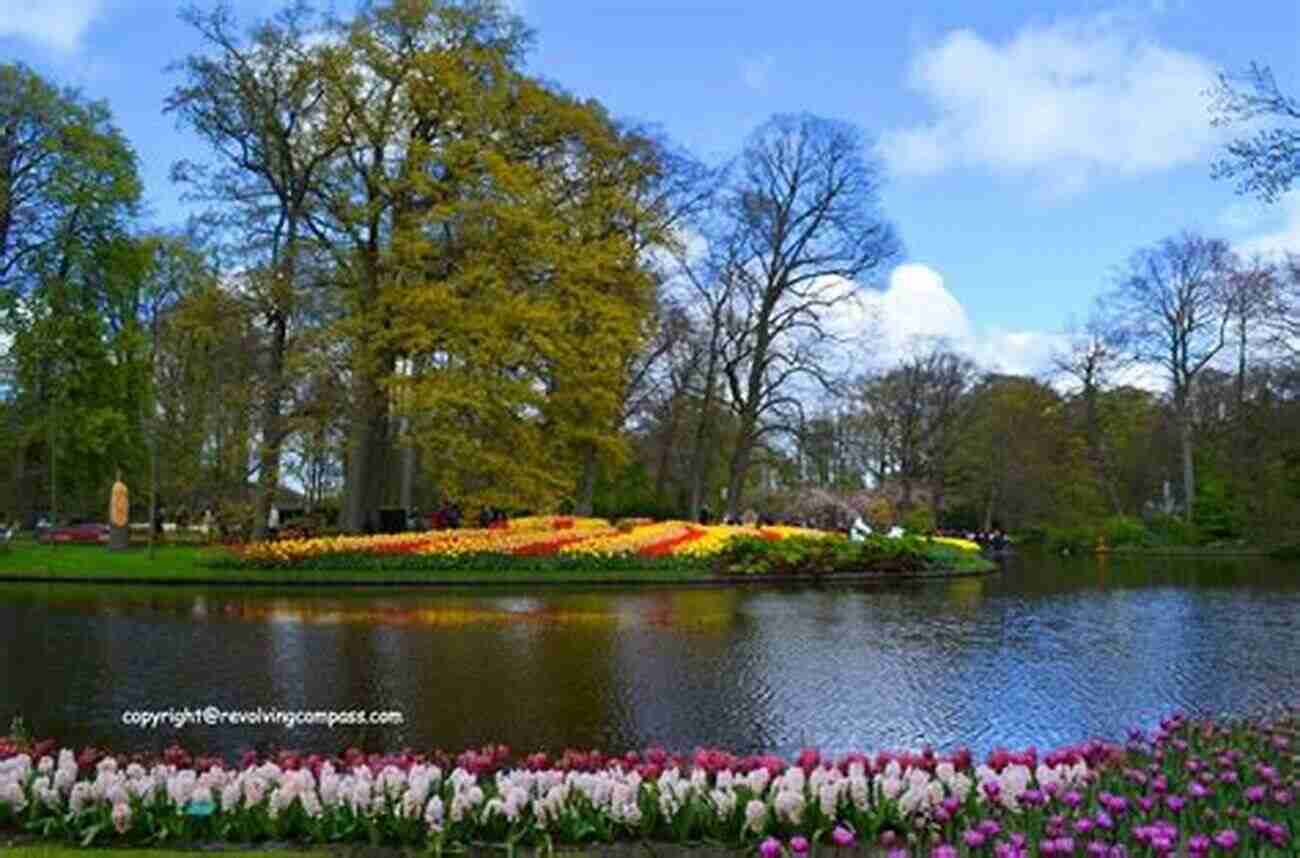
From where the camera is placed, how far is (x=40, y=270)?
A: 126 feet

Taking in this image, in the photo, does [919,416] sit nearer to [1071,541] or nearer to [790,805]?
[1071,541]

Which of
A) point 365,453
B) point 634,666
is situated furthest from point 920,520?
point 634,666

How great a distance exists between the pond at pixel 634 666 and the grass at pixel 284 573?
2207 mm

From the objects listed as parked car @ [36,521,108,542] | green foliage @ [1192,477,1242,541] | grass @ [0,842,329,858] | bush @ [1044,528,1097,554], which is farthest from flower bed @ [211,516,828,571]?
green foliage @ [1192,477,1242,541]

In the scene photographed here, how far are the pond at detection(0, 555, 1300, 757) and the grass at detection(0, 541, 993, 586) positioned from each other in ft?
7.24

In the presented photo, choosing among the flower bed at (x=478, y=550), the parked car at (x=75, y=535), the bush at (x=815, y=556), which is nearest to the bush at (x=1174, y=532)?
the bush at (x=815, y=556)

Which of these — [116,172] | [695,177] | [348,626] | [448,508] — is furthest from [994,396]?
[348,626]

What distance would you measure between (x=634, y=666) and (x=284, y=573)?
1418 cm

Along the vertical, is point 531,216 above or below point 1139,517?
above

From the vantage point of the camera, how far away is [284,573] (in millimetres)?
25625

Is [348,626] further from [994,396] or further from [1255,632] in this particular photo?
[994,396]

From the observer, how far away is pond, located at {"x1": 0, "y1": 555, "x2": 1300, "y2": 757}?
10133 millimetres

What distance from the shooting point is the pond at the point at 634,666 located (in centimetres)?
1013

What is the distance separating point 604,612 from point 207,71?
17727mm
